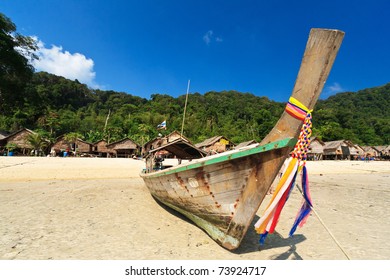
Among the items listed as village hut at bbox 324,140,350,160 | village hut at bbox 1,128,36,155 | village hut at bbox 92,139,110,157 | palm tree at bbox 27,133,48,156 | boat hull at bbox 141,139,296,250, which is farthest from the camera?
village hut at bbox 324,140,350,160

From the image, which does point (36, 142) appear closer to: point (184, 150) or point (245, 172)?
point (184, 150)

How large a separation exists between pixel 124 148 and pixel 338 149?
42711mm

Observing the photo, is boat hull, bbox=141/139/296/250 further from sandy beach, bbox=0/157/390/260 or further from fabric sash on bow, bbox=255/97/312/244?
sandy beach, bbox=0/157/390/260

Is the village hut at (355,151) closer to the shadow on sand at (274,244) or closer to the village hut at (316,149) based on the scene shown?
the village hut at (316,149)

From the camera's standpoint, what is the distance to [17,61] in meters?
29.8

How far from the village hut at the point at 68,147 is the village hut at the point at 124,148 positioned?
3728 mm

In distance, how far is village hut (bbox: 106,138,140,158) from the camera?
118 ft

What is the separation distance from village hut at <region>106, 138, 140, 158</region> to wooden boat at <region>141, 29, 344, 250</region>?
3326cm

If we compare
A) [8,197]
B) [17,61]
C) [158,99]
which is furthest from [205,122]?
[8,197]

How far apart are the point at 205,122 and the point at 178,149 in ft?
178

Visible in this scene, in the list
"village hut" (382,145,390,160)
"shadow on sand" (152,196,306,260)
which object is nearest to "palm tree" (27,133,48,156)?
"shadow on sand" (152,196,306,260)

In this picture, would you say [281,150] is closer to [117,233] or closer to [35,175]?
[117,233]

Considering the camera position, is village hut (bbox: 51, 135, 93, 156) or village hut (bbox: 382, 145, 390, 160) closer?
village hut (bbox: 51, 135, 93, 156)

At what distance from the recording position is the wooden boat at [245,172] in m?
2.78
